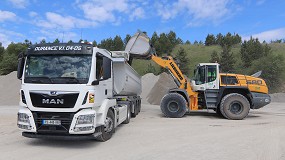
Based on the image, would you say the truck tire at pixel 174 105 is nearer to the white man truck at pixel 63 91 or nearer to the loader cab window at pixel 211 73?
the loader cab window at pixel 211 73

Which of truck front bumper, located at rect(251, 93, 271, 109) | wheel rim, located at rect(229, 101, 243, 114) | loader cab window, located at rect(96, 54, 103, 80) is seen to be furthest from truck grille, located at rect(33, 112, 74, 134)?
truck front bumper, located at rect(251, 93, 271, 109)

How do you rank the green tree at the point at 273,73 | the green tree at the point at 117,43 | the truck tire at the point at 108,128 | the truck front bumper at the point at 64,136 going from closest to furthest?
the truck front bumper at the point at 64,136 → the truck tire at the point at 108,128 → the green tree at the point at 273,73 → the green tree at the point at 117,43

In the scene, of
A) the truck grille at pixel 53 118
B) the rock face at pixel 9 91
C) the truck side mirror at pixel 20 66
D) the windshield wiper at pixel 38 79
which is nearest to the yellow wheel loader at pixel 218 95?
the truck side mirror at pixel 20 66

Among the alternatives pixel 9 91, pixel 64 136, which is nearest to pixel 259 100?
pixel 64 136

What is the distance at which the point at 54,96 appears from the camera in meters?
6.90

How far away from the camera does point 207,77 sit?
13281mm

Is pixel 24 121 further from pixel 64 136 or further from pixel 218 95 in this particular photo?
pixel 218 95

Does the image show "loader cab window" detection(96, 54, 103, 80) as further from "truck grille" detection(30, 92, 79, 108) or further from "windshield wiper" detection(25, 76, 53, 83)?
"windshield wiper" detection(25, 76, 53, 83)

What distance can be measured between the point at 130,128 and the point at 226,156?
4.55m

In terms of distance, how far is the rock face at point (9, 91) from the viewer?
23422 millimetres

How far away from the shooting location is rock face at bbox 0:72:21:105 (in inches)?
922

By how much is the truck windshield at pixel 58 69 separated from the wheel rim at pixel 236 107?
26.5ft

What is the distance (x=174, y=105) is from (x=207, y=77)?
206 centimetres

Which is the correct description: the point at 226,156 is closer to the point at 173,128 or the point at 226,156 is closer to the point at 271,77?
the point at 173,128
